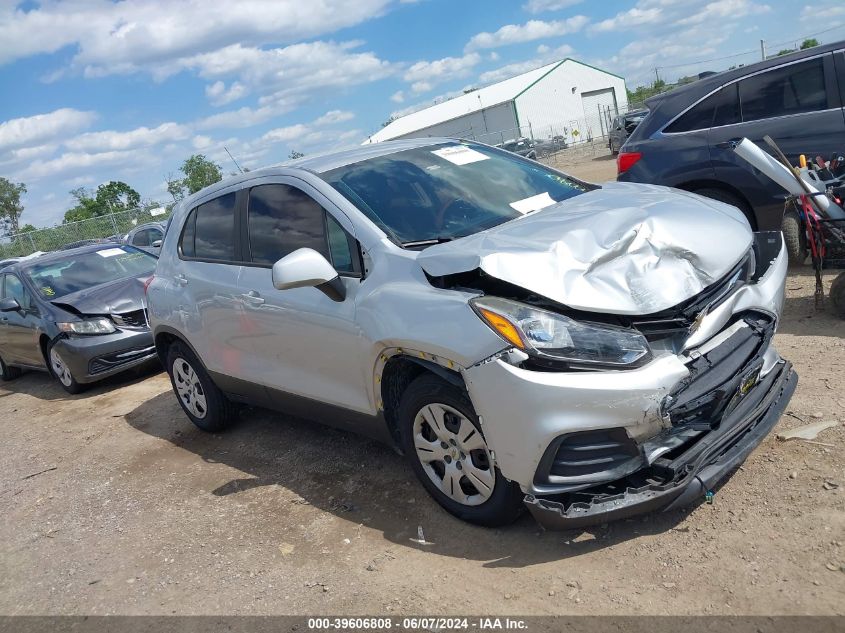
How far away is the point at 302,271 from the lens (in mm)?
3582

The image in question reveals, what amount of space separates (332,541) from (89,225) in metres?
32.6

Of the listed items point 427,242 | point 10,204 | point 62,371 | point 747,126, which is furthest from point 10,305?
point 10,204

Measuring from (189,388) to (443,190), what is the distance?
3050 mm

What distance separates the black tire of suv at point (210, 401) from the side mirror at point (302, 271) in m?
2.24

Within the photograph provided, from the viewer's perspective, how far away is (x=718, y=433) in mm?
3047

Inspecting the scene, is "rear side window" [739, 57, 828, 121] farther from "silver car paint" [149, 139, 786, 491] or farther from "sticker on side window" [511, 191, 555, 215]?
"sticker on side window" [511, 191, 555, 215]

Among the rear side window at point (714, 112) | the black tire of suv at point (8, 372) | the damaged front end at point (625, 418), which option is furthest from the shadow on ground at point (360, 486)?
the black tire of suv at point (8, 372)

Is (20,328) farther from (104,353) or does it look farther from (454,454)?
(454,454)

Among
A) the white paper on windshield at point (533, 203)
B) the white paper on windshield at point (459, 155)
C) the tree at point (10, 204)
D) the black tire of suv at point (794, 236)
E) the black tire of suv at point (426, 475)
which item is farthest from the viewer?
the tree at point (10, 204)

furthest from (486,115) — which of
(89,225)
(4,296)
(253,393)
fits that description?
(253,393)

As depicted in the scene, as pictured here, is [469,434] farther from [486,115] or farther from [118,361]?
[486,115]

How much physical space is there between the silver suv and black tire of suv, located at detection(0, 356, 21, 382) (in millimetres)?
7533

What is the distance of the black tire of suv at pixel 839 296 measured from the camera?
513 cm

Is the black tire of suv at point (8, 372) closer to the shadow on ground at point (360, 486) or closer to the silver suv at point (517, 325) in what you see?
the shadow on ground at point (360, 486)
